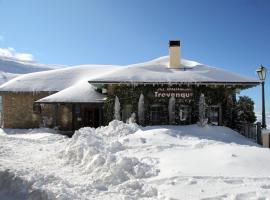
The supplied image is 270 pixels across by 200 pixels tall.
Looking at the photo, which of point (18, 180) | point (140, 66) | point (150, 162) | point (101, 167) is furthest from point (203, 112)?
point (18, 180)

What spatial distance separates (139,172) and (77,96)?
13425 mm

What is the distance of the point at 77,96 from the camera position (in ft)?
66.0

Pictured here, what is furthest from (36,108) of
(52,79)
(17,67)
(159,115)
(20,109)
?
(17,67)

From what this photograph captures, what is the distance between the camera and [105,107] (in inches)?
712

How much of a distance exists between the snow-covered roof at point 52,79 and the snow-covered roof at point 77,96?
110 inches

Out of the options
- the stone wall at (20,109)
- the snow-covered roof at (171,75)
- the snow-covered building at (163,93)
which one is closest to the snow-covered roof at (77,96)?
the snow-covered building at (163,93)

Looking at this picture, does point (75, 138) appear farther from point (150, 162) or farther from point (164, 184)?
point (164, 184)

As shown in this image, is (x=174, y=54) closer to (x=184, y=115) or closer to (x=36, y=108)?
(x=184, y=115)

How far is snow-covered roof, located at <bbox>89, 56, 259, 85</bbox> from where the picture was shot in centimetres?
1645

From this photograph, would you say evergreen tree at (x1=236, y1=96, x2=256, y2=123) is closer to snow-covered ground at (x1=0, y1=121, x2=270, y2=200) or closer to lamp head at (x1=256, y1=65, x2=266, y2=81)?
lamp head at (x1=256, y1=65, x2=266, y2=81)

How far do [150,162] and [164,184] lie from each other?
1.95m

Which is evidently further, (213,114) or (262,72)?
(213,114)

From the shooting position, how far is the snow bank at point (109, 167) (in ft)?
21.4

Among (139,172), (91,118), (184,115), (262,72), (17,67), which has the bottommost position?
(139,172)
